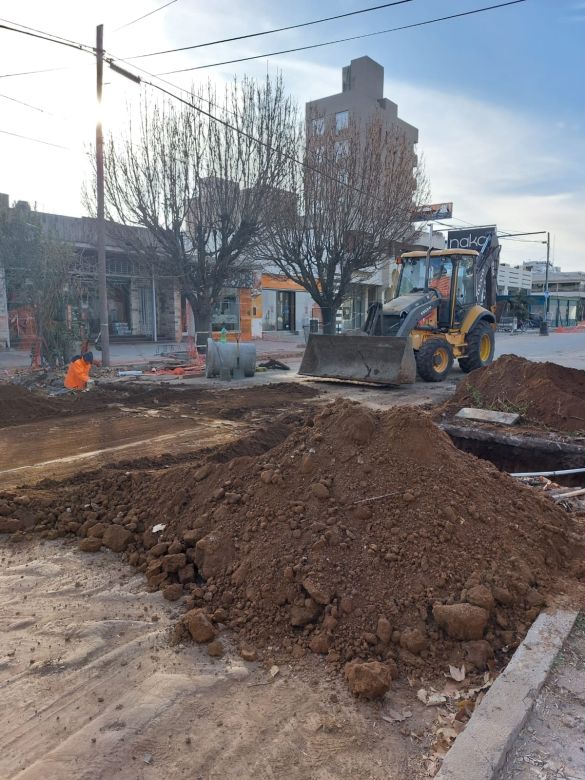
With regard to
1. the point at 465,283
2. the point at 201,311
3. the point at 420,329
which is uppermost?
the point at 465,283

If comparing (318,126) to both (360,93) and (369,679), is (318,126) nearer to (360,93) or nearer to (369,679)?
(369,679)

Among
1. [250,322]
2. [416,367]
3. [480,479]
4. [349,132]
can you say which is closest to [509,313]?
[250,322]

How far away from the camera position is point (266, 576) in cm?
347

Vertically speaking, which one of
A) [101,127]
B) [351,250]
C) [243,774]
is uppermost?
[101,127]

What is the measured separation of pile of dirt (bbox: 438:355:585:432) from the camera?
26.4ft

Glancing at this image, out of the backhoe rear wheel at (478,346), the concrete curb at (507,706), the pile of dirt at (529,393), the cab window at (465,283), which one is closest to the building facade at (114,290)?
the cab window at (465,283)

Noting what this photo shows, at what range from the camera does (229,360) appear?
1527 centimetres

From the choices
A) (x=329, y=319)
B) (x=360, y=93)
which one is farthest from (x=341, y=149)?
(x=360, y=93)

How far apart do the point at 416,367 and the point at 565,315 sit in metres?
58.3

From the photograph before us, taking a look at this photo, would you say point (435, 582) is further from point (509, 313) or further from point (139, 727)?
point (509, 313)

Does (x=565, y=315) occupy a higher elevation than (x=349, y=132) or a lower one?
lower

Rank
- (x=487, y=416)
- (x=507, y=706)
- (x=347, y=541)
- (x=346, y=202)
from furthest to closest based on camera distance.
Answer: (x=346, y=202) → (x=487, y=416) → (x=347, y=541) → (x=507, y=706)

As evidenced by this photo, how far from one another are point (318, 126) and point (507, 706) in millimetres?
21100

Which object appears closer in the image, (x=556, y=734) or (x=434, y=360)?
(x=556, y=734)
